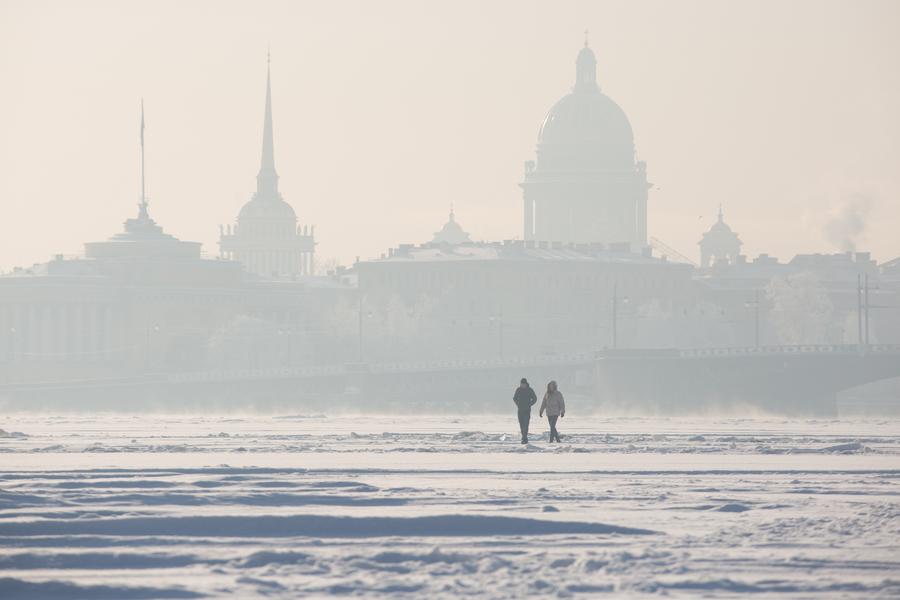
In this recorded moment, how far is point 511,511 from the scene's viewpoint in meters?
37.9

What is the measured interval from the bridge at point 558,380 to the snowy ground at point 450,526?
8962 cm

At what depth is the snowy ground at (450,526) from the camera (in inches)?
1236

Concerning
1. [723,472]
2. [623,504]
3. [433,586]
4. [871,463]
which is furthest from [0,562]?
[871,463]

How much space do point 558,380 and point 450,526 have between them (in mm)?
124251

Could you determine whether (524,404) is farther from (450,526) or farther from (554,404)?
(450,526)

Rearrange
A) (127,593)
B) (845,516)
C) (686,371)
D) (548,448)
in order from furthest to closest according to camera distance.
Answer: (686,371)
(548,448)
(845,516)
(127,593)

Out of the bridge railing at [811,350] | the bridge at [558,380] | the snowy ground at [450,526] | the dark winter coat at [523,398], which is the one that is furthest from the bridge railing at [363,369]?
the snowy ground at [450,526]

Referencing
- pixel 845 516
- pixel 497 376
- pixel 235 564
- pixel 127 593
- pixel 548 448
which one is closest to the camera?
pixel 127 593

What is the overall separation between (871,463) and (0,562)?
21.0 m

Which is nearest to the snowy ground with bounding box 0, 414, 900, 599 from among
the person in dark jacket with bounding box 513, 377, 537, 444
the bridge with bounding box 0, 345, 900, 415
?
the person in dark jacket with bounding box 513, 377, 537, 444

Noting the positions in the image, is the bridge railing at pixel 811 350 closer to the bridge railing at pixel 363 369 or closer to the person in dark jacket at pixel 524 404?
the bridge railing at pixel 363 369

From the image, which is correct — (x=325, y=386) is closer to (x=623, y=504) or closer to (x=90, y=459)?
(x=90, y=459)

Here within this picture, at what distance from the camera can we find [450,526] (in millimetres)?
36281

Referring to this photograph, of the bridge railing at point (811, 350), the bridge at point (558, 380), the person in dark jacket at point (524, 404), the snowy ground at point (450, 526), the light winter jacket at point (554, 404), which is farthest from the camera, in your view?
the bridge railing at point (811, 350)
